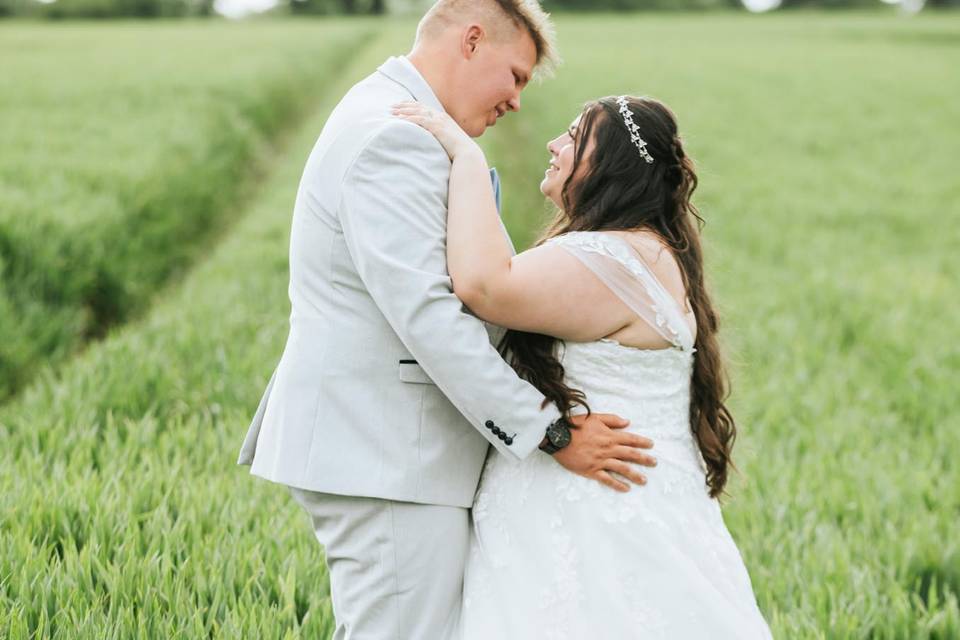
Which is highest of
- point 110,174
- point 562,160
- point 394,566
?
point 562,160

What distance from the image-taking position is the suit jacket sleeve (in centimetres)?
207

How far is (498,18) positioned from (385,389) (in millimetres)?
955

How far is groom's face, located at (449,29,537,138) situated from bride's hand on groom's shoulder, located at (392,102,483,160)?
0.23m

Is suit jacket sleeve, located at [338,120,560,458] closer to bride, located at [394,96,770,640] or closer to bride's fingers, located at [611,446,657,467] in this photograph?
bride, located at [394,96,770,640]

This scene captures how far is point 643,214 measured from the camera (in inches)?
94.2

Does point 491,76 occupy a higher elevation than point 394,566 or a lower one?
higher

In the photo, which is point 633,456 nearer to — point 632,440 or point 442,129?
point 632,440

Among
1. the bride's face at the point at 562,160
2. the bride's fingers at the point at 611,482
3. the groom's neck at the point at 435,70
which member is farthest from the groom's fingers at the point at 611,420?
the groom's neck at the point at 435,70

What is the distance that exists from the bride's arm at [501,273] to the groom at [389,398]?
0.13ft

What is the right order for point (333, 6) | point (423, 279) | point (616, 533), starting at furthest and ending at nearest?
point (333, 6)
point (616, 533)
point (423, 279)

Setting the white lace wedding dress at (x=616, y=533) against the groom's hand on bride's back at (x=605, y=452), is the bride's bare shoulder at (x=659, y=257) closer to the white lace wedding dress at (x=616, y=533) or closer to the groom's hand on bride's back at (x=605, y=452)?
the white lace wedding dress at (x=616, y=533)

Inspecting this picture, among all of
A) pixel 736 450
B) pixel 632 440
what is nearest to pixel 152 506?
pixel 632 440

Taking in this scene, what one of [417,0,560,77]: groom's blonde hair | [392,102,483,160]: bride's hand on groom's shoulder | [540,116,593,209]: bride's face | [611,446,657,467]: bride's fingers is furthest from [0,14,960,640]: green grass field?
[392,102,483,160]: bride's hand on groom's shoulder

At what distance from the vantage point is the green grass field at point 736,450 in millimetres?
2988
